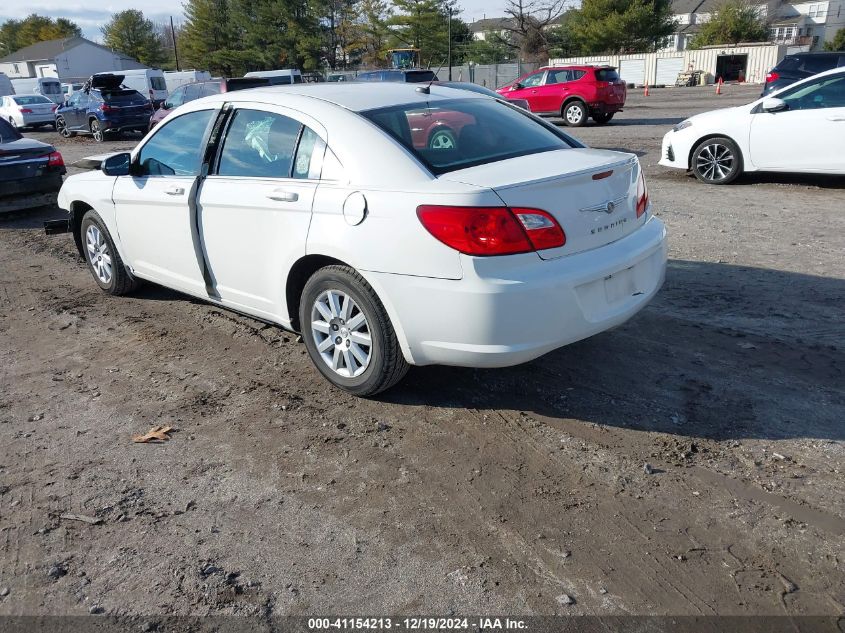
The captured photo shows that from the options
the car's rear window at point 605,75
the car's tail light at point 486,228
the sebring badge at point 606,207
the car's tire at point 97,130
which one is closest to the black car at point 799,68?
the car's rear window at point 605,75

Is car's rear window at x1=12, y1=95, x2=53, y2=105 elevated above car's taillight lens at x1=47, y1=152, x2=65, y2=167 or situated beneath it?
elevated above

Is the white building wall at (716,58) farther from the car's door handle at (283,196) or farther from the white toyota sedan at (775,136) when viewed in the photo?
the car's door handle at (283,196)

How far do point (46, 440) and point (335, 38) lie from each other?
61080 millimetres

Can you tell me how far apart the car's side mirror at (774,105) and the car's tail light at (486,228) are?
766cm

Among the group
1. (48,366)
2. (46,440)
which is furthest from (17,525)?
(48,366)

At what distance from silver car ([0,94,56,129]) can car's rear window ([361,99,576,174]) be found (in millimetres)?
Answer: 28924

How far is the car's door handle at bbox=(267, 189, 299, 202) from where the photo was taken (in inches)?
159

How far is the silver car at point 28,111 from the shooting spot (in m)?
28.8

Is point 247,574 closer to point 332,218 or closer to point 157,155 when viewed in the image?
point 332,218

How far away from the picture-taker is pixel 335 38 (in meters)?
60.0

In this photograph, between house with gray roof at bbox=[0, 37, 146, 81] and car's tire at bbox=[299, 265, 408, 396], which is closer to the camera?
car's tire at bbox=[299, 265, 408, 396]

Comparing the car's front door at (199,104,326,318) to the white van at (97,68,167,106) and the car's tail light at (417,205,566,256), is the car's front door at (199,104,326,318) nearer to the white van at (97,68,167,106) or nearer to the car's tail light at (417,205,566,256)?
the car's tail light at (417,205,566,256)

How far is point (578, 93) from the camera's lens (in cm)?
2048

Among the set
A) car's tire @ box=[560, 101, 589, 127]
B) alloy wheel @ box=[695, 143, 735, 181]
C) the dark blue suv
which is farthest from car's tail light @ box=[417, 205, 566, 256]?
the dark blue suv
